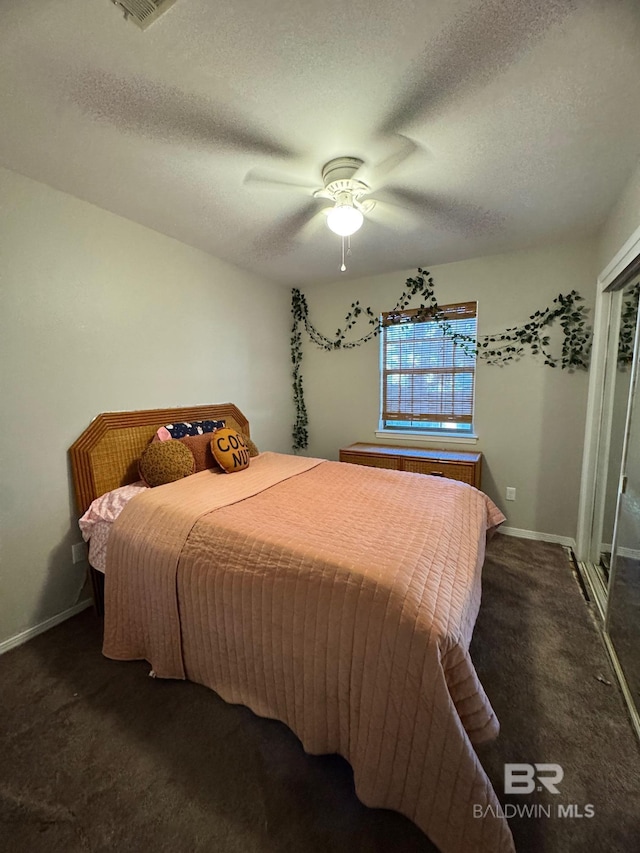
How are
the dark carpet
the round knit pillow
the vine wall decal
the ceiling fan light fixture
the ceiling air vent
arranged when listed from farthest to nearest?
the vine wall decal < the round knit pillow < the ceiling fan light fixture < the dark carpet < the ceiling air vent

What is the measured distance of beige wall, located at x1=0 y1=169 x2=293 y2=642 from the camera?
1.88 meters

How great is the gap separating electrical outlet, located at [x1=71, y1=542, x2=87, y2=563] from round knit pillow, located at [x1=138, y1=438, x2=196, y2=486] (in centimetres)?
53

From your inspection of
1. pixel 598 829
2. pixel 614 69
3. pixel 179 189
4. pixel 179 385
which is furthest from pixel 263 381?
pixel 598 829

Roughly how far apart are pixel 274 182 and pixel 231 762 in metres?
2.68

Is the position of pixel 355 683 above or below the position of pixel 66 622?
above

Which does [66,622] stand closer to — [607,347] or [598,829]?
[598,829]

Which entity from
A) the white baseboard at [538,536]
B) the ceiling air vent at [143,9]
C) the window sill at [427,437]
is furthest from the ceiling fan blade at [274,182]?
the white baseboard at [538,536]

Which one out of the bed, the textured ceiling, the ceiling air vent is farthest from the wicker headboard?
the ceiling air vent

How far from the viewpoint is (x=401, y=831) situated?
43.4 inches

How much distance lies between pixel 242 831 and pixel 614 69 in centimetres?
289

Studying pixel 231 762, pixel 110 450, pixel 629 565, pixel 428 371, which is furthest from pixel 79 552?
pixel 428 371

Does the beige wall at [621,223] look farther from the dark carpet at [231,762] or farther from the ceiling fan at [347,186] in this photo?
the dark carpet at [231,762]

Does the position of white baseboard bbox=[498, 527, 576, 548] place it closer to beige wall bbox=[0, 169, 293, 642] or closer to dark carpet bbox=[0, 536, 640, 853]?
dark carpet bbox=[0, 536, 640, 853]

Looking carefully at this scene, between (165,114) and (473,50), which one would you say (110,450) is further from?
(473,50)
